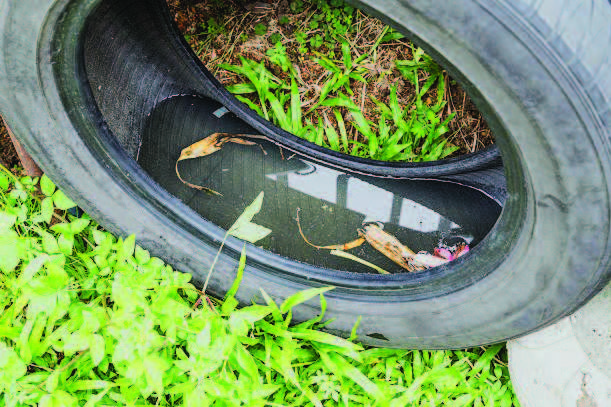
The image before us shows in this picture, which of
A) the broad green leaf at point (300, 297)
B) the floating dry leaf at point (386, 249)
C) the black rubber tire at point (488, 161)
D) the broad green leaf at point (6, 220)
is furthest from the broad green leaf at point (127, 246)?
the floating dry leaf at point (386, 249)

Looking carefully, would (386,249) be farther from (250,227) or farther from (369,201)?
(250,227)

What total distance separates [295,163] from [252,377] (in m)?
0.77

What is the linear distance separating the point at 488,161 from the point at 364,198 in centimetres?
40

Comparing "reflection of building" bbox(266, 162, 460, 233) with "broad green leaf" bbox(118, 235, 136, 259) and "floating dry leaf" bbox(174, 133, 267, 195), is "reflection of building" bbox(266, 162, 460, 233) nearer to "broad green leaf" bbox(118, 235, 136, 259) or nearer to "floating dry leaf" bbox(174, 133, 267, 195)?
"floating dry leaf" bbox(174, 133, 267, 195)

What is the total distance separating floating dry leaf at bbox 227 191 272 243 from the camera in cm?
152

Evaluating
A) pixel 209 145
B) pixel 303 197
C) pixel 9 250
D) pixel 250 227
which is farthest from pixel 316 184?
pixel 9 250

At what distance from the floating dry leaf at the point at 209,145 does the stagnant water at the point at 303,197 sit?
0.6 inches

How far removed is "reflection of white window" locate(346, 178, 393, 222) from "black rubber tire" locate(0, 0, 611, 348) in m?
0.36

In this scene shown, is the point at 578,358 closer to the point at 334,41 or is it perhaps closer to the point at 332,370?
the point at 332,370

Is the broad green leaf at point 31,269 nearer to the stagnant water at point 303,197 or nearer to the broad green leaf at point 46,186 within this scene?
the broad green leaf at point 46,186

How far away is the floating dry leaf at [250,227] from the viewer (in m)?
1.52

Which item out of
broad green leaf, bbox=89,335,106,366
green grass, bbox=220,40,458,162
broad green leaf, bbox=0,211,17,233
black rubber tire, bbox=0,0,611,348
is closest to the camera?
black rubber tire, bbox=0,0,611,348

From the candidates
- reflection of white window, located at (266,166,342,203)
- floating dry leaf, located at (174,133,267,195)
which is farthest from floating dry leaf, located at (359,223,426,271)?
floating dry leaf, located at (174,133,267,195)

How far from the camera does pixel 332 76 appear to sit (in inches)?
82.7
